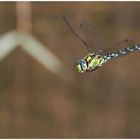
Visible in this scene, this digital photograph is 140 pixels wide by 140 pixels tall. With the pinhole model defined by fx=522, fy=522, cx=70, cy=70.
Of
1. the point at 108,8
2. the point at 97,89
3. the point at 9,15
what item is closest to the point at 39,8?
the point at 9,15

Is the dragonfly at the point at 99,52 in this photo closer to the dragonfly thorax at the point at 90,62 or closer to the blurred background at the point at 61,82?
the dragonfly thorax at the point at 90,62

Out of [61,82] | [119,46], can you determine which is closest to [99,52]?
[119,46]

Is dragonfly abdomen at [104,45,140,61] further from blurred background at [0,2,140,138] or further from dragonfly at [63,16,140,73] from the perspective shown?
blurred background at [0,2,140,138]

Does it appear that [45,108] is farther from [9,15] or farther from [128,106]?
[9,15]

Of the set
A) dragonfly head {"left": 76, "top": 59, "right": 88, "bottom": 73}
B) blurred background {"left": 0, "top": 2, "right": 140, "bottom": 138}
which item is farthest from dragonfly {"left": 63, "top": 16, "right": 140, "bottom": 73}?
blurred background {"left": 0, "top": 2, "right": 140, "bottom": 138}

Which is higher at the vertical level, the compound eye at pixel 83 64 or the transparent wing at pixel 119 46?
the transparent wing at pixel 119 46

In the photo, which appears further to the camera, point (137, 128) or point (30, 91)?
point (30, 91)

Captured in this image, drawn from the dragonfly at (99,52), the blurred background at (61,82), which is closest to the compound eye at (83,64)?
the dragonfly at (99,52)
